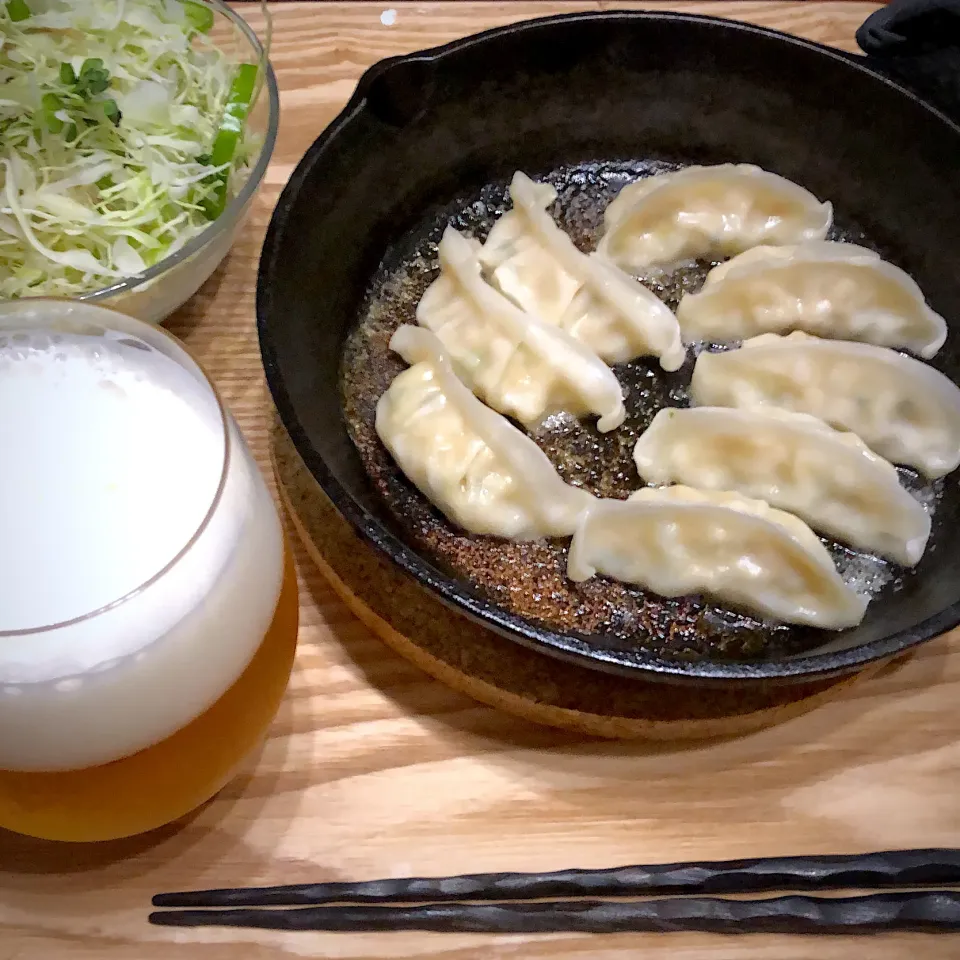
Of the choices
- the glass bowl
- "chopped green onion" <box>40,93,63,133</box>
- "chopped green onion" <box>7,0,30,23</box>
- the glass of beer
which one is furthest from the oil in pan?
"chopped green onion" <box>7,0,30,23</box>

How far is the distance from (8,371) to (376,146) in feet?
2.39

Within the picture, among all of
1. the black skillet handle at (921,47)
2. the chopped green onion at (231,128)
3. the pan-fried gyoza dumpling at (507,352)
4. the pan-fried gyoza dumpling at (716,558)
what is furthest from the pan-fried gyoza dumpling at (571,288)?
the black skillet handle at (921,47)

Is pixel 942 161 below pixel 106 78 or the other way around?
the other way around

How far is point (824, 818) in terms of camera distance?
958 mm

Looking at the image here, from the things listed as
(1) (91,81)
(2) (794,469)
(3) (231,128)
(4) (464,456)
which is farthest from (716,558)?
(1) (91,81)

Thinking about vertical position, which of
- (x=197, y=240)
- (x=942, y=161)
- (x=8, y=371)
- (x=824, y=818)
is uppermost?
(x=942, y=161)

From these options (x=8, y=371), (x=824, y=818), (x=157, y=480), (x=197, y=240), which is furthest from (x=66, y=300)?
(x=824, y=818)

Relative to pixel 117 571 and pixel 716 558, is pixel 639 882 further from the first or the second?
pixel 117 571

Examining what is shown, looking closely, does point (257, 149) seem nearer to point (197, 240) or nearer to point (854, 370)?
point (197, 240)

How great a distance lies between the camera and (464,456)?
117 centimetres

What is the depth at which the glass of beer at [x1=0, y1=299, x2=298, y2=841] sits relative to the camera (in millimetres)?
617

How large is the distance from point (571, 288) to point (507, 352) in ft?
0.53

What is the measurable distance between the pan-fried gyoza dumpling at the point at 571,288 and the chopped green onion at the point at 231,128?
1.26 ft

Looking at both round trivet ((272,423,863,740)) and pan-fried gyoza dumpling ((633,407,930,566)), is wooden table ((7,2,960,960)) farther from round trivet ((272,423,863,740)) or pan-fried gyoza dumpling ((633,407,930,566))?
pan-fried gyoza dumpling ((633,407,930,566))
